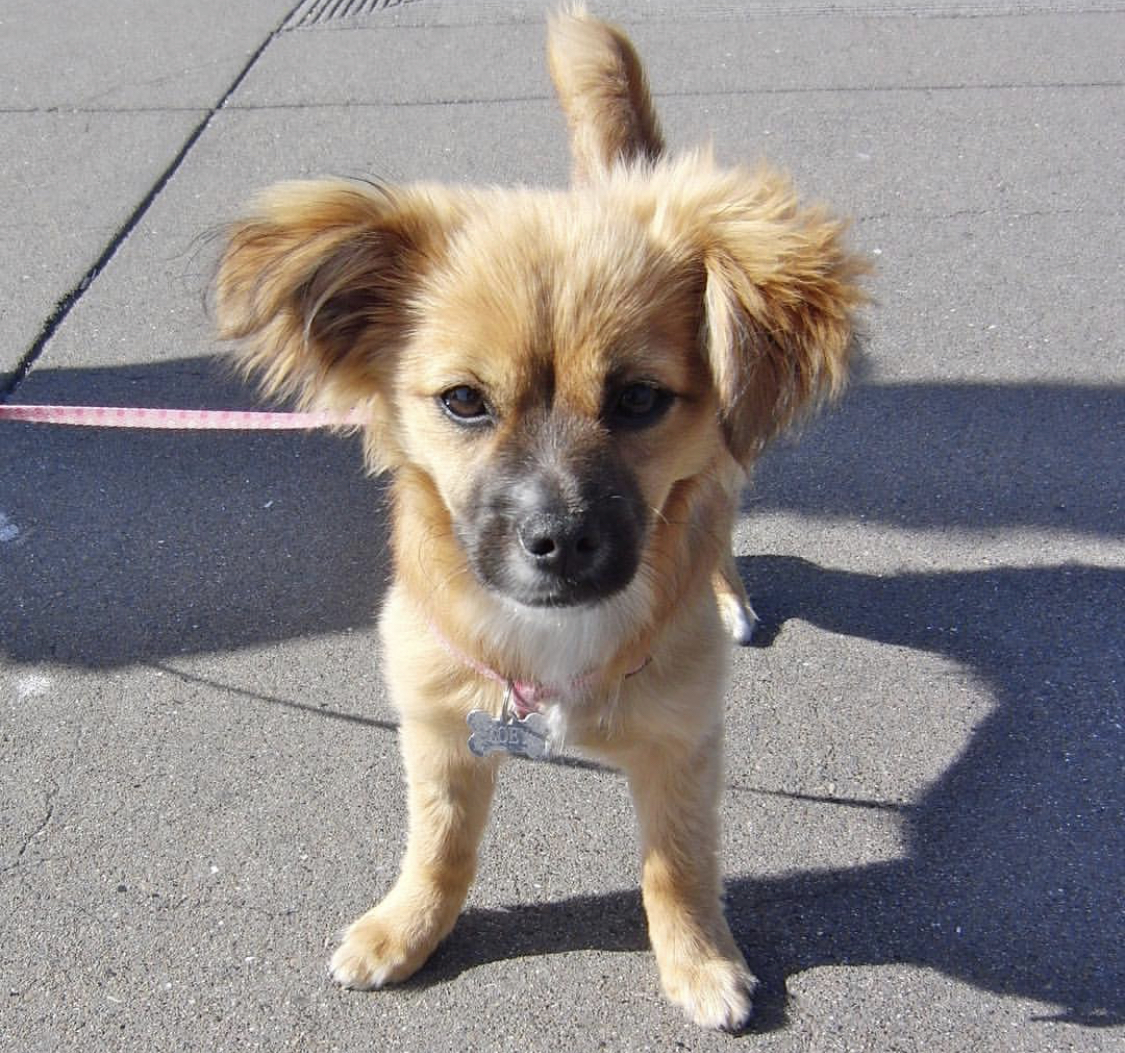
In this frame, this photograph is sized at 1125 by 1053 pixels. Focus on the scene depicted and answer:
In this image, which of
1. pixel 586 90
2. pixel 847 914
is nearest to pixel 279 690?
pixel 847 914

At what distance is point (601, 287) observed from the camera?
1.93m

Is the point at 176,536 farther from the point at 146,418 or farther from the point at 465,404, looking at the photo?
the point at 465,404

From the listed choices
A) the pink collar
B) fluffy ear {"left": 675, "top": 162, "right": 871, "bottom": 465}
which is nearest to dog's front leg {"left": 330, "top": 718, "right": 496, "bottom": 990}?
the pink collar

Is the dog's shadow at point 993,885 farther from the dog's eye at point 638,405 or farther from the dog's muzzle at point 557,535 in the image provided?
the dog's eye at point 638,405

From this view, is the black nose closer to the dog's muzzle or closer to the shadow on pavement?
the dog's muzzle

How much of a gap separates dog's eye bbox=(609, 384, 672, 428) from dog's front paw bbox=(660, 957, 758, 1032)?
108 cm

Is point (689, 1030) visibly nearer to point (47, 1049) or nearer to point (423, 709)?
point (423, 709)

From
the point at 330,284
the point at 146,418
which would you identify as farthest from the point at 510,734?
the point at 146,418

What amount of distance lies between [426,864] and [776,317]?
129cm

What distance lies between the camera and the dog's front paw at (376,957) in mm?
2330

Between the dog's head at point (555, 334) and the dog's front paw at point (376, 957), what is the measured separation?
2.67ft

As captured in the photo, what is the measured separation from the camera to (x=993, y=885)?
255cm

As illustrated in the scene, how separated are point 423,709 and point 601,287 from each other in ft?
2.90

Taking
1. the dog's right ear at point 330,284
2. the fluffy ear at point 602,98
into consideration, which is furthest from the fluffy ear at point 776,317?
the fluffy ear at point 602,98
